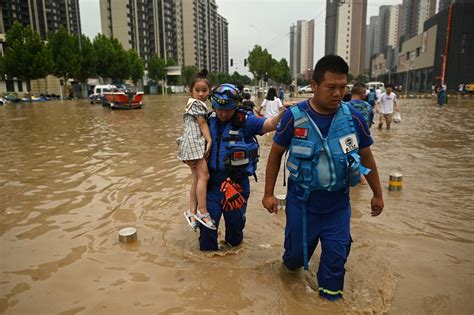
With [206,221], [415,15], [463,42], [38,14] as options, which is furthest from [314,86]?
[38,14]

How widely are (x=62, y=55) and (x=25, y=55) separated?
6.82 meters

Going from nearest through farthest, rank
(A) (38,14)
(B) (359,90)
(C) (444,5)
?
(B) (359,90), (C) (444,5), (A) (38,14)

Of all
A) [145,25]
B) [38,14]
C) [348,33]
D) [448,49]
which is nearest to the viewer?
[448,49]

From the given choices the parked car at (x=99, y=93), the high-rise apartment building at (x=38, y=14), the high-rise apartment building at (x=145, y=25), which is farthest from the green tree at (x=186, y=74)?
the parked car at (x=99, y=93)

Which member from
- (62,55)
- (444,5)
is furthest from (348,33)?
(62,55)

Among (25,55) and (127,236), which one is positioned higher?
(25,55)

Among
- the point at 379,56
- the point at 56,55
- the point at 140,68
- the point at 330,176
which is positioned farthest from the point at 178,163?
the point at 379,56

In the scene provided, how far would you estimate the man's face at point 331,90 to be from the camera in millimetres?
2553

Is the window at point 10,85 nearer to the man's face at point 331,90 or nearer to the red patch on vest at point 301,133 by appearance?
the red patch on vest at point 301,133

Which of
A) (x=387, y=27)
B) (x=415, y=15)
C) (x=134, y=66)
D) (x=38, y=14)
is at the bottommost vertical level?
(x=134, y=66)

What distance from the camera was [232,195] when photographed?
11.3 ft

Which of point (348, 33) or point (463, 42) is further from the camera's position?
point (348, 33)

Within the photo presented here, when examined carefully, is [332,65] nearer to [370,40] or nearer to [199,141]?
[199,141]

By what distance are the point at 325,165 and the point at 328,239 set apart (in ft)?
1.96
